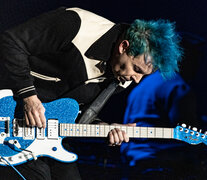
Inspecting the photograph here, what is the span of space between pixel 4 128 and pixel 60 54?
48 centimetres

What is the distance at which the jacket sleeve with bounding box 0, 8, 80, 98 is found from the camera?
52.0 inches

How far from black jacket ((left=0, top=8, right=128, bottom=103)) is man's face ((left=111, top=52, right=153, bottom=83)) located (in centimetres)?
6

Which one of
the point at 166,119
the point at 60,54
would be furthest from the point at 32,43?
the point at 166,119

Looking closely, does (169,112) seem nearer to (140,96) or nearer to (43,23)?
(140,96)

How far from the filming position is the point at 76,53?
1468mm

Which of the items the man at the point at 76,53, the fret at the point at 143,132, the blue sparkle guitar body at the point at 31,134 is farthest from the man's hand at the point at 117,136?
the blue sparkle guitar body at the point at 31,134

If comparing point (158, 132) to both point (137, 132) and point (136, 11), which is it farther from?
point (136, 11)

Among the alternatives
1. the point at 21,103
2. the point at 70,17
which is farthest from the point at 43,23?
the point at 21,103

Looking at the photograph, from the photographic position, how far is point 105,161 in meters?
1.93

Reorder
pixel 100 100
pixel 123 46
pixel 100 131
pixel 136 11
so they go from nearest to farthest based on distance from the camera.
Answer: pixel 123 46
pixel 100 131
pixel 100 100
pixel 136 11

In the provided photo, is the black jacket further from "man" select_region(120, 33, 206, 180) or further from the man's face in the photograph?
"man" select_region(120, 33, 206, 180)

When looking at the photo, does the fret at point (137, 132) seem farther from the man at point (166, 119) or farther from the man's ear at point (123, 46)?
the man's ear at point (123, 46)

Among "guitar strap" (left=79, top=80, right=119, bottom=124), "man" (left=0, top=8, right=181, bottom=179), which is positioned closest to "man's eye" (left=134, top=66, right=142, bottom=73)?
"man" (left=0, top=8, right=181, bottom=179)

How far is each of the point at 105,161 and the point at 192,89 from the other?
75 centimetres
